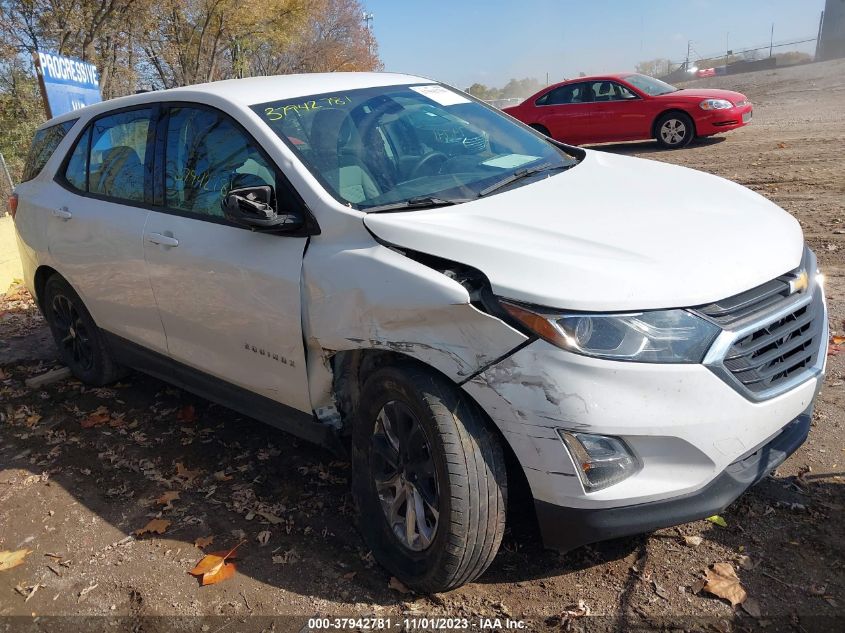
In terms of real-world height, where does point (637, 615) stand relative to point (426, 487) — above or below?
below

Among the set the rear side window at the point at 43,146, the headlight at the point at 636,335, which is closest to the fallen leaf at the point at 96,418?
the rear side window at the point at 43,146

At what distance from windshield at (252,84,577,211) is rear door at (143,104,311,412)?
8.7 inches

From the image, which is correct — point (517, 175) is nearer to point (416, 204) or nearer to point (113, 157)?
point (416, 204)

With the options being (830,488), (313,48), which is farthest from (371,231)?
(313,48)

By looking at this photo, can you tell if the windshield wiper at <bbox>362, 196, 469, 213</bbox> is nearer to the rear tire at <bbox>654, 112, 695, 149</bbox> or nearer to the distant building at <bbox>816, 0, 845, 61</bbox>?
the rear tire at <bbox>654, 112, 695, 149</bbox>

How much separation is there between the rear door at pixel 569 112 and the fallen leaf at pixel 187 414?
453 inches

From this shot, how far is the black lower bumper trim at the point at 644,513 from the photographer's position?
2.44 meters

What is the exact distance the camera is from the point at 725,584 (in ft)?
9.01

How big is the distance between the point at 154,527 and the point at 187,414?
4.23 feet

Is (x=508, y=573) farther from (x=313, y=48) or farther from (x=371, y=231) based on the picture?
(x=313, y=48)

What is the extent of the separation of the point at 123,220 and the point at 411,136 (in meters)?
1.67

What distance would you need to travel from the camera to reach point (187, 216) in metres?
3.73

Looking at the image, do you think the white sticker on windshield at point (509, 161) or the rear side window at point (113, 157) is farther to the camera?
the rear side window at point (113, 157)

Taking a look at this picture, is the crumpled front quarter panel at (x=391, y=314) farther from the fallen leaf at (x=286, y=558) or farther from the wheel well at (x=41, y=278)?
the wheel well at (x=41, y=278)
